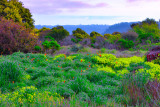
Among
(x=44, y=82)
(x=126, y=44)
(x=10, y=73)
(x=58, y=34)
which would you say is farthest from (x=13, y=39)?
(x=58, y=34)

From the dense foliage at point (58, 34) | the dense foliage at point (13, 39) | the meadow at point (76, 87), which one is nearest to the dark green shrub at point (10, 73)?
the meadow at point (76, 87)

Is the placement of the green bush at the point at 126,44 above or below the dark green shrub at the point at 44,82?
above

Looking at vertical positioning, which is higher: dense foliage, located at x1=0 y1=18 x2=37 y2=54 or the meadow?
dense foliage, located at x1=0 y1=18 x2=37 y2=54

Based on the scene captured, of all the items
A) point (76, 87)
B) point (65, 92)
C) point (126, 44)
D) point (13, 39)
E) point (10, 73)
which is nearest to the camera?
point (65, 92)

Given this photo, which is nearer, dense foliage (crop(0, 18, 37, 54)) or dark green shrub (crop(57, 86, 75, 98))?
dark green shrub (crop(57, 86, 75, 98))

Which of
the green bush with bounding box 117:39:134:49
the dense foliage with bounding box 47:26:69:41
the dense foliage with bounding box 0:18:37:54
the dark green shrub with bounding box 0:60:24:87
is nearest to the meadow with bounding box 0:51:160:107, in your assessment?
the dark green shrub with bounding box 0:60:24:87

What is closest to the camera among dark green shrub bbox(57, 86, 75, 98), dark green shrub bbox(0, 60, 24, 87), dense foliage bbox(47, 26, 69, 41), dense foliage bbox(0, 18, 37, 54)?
dark green shrub bbox(57, 86, 75, 98)

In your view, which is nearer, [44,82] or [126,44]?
[44,82]

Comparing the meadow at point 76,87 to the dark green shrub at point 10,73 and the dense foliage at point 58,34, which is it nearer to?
the dark green shrub at point 10,73

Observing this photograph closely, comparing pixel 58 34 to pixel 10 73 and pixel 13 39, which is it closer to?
pixel 13 39

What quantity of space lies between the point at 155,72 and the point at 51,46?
8018mm

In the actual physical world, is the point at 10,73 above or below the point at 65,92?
above

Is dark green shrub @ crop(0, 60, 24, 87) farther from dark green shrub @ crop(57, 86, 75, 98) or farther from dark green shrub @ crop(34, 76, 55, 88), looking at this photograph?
dark green shrub @ crop(57, 86, 75, 98)

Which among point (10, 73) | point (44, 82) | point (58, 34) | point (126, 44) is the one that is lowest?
point (44, 82)
